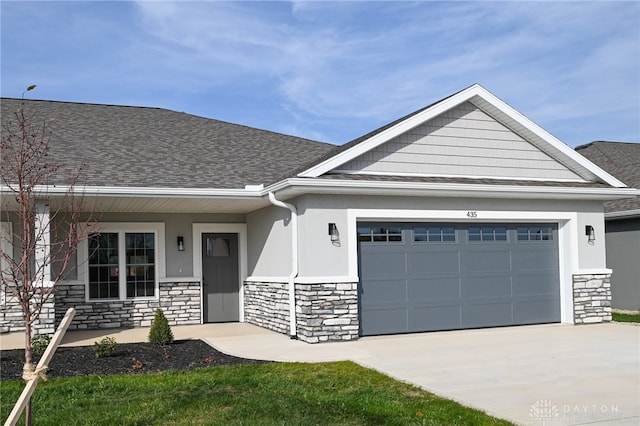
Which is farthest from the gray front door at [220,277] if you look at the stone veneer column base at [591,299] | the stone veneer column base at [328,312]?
the stone veneer column base at [591,299]

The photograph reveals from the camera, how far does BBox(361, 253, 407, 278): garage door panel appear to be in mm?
11820

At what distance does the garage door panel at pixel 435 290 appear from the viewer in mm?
12125

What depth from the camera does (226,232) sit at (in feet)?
49.0

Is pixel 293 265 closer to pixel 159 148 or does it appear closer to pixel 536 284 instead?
pixel 159 148

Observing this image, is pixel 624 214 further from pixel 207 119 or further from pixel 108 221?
pixel 108 221

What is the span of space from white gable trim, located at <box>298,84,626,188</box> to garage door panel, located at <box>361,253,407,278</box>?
1863 mm

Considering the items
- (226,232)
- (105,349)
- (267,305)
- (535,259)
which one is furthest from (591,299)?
(105,349)

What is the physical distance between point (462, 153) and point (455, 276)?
249 centimetres

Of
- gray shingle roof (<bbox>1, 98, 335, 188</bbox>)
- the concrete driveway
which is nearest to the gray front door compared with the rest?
gray shingle roof (<bbox>1, 98, 335, 188</bbox>)

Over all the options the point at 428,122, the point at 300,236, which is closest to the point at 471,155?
the point at 428,122

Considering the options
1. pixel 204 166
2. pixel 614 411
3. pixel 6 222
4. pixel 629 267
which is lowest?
pixel 614 411

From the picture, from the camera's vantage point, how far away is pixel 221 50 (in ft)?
45.3

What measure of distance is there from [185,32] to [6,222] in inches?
215

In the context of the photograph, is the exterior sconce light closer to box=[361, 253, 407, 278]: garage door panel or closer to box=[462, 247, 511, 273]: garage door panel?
box=[361, 253, 407, 278]: garage door panel
